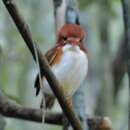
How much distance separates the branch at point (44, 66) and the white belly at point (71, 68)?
385mm

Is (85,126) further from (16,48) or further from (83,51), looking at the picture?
(16,48)

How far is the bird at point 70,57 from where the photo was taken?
1710mm

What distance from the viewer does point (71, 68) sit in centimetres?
179

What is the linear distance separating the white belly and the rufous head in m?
0.02

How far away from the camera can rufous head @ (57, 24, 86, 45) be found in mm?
1685

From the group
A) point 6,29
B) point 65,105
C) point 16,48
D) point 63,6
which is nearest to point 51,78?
point 65,105

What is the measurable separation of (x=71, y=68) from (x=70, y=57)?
0.04 metres

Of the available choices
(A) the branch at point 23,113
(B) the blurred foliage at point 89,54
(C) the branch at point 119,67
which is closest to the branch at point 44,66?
(A) the branch at point 23,113

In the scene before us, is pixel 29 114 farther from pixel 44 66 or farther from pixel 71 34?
pixel 44 66

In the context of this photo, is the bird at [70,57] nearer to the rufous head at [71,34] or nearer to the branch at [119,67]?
the rufous head at [71,34]

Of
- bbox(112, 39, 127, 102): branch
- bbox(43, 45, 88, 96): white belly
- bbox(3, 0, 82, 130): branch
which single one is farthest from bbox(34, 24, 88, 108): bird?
bbox(112, 39, 127, 102): branch

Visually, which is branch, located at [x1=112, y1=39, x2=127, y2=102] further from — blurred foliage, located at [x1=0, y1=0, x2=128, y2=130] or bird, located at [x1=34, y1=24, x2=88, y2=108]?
bird, located at [x1=34, y1=24, x2=88, y2=108]

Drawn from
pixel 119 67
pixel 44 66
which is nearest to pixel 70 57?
pixel 44 66

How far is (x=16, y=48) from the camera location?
2789mm
